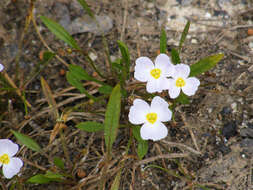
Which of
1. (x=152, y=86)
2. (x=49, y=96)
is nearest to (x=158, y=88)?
(x=152, y=86)

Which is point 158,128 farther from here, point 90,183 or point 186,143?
point 90,183

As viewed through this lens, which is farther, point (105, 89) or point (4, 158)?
point (105, 89)

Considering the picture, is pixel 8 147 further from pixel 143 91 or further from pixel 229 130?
pixel 229 130

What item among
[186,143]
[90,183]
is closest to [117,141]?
[90,183]

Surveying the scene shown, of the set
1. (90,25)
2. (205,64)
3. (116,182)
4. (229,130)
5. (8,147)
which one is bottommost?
(116,182)

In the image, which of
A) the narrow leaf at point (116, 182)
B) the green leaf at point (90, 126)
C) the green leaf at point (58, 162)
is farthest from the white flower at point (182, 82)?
the green leaf at point (58, 162)

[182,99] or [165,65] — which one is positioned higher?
[165,65]

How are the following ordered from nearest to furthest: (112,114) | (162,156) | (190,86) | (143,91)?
1. (112,114)
2. (190,86)
3. (162,156)
4. (143,91)

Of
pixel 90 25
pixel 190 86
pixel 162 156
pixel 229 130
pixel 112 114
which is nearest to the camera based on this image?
pixel 112 114
